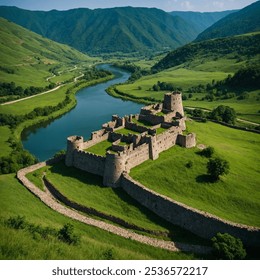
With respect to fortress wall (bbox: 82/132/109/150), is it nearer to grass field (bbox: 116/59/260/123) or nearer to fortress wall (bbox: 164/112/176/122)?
fortress wall (bbox: 164/112/176/122)

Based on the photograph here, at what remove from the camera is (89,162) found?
4541cm

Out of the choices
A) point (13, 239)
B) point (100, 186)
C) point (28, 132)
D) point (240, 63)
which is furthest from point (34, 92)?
point (13, 239)

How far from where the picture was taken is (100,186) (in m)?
42.4

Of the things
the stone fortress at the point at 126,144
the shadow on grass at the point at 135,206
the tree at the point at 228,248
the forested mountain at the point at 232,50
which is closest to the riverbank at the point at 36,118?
the shadow on grass at the point at 135,206

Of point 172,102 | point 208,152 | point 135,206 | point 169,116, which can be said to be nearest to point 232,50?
point 172,102

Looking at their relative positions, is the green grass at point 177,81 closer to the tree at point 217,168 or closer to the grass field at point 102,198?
the grass field at point 102,198

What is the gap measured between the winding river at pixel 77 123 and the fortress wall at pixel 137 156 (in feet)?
94.0

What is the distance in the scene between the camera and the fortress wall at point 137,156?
142 ft

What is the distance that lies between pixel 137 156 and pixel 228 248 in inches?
697

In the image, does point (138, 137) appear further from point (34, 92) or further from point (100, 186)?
point (34, 92)

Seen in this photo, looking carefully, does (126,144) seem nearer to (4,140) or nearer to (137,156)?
(137,156)

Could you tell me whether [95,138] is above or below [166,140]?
below

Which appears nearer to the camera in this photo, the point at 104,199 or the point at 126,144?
the point at 104,199

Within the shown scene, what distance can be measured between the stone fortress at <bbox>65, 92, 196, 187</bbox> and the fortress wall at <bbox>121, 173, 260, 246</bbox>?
269cm
